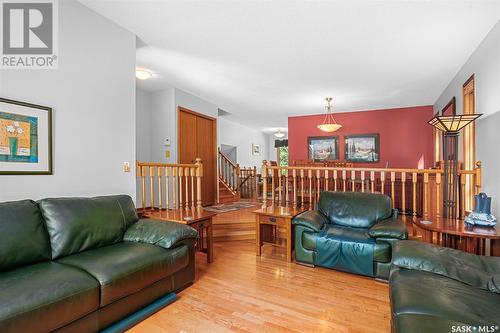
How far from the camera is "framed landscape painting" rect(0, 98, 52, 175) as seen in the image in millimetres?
2045

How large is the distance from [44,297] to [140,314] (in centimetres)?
78

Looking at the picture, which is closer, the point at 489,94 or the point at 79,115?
the point at 79,115

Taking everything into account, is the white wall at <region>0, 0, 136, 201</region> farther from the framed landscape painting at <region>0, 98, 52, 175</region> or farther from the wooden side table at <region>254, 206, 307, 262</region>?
the wooden side table at <region>254, 206, 307, 262</region>

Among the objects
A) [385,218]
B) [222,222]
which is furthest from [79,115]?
[385,218]

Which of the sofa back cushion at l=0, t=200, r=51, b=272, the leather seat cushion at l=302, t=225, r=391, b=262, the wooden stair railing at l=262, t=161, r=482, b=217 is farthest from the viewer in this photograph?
the wooden stair railing at l=262, t=161, r=482, b=217

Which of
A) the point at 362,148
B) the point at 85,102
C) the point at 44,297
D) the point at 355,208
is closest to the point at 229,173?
the point at 362,148

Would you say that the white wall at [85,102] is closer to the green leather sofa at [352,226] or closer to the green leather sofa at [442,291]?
the green leather sofa at [352,226]

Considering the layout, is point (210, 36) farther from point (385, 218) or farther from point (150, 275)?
point (385, 218)

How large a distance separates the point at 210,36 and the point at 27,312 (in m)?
2.96

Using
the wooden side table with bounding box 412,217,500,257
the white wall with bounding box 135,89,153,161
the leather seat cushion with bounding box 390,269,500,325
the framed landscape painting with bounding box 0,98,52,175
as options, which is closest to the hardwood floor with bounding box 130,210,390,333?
the leather seat cushion with bounding box 390,269,500,325

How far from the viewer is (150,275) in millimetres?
2018

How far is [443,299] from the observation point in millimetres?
1312

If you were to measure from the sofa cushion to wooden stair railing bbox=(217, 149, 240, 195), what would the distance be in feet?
16.3

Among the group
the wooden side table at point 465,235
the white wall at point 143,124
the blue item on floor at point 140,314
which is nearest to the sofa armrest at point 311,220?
the wooden side table at point 465,235
